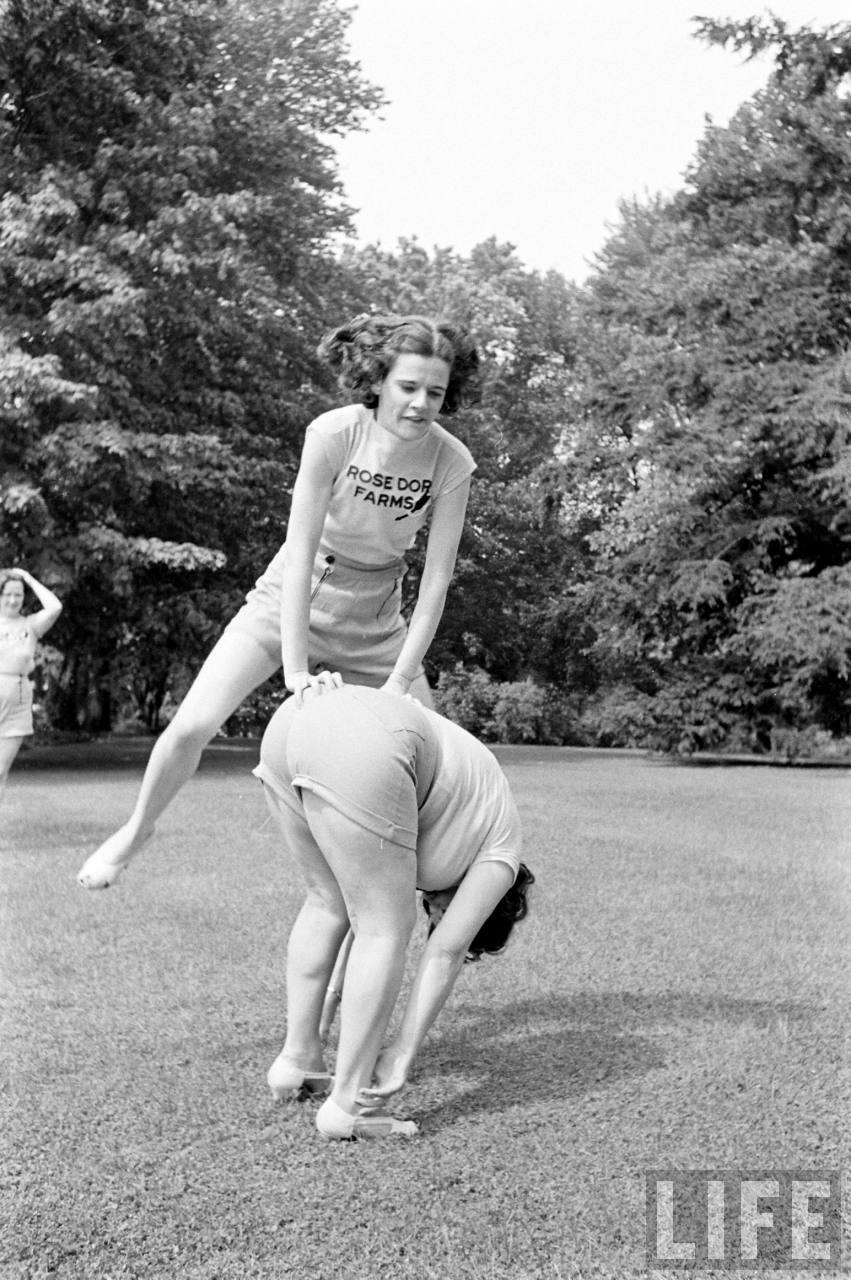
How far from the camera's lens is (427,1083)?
4633 mm

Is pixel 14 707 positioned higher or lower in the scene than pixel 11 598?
lower

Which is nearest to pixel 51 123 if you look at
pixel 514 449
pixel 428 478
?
pixel 428 478

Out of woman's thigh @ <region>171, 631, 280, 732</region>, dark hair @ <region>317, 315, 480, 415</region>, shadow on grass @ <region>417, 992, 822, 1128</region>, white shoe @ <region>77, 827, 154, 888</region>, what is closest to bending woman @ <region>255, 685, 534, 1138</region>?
shadow on grass @ <region>417, 992, 822, 1128</region>

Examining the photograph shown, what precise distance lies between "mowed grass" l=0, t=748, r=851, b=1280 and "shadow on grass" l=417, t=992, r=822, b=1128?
0.6 inches

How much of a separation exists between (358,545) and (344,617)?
0.94 ft

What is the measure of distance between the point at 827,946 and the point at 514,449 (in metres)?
41.2

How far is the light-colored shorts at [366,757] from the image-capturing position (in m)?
3.82

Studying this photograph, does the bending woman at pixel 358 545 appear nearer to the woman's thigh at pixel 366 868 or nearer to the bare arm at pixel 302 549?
the bare arm at pixel 302 549

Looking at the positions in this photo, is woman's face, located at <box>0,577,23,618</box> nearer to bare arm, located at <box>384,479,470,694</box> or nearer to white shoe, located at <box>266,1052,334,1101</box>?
bare arm, located at <box>384,479,470,694</box>

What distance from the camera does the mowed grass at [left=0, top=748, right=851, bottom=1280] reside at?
3.31 meters

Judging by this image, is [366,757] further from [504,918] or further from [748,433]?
[748,433]

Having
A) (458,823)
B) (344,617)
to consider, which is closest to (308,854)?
(458,823)

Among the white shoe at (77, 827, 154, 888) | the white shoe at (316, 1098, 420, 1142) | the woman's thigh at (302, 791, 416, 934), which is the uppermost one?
the woman's thigh at (302, 791, 416, 934)

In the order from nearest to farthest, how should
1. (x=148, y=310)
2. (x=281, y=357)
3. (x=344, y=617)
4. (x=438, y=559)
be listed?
(x=438, y=559) < (x=344, y=617) < (x=148, y=310) < (x=281, y=357)
